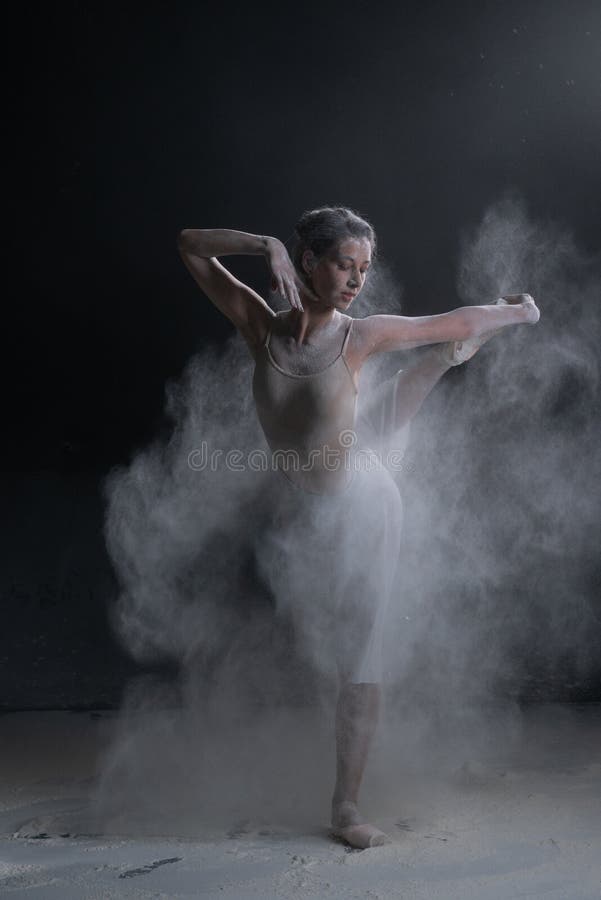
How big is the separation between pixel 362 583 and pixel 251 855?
751 mm

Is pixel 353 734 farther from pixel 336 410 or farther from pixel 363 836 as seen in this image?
pixel 336 410

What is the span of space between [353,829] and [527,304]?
155cm

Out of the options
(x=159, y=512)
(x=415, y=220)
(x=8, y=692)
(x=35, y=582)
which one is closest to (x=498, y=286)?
(x=415, y=220)

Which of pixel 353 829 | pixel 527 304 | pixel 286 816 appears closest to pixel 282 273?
pixel 527 304

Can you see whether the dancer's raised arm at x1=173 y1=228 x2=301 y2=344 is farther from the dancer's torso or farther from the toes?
the toes

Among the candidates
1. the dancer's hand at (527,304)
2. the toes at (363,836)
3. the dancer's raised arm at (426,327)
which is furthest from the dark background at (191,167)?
the toes at (363,836)

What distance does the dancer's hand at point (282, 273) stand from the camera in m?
2.46

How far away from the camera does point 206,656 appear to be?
3820 millimetres

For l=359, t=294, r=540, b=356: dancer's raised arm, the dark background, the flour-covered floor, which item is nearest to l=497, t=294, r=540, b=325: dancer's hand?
l=359, t=294, r=540, b=356: dancer's raised arm

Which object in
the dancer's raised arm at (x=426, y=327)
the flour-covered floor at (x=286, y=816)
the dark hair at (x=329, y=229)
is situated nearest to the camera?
the flour-covered floor at (x=286, y=816)

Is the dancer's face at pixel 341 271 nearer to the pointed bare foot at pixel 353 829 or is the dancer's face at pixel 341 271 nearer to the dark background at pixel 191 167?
the pointed bare foot at pixel 353 829

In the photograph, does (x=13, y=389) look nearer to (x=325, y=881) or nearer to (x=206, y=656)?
(x=206, y=656)

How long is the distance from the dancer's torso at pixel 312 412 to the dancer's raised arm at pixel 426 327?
0.25 ft

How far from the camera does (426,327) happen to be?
8.95 feet
